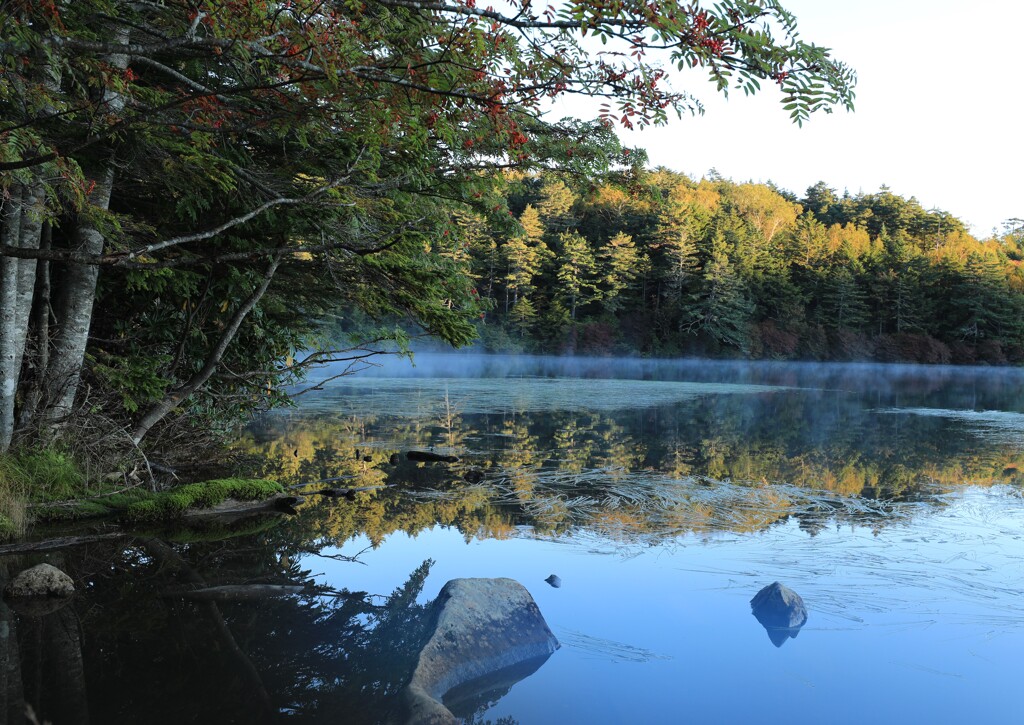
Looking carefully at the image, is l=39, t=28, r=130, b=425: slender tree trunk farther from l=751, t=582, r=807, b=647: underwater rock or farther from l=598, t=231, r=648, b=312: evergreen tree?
l=598, t=231, r=648, b=312: evergreen tree

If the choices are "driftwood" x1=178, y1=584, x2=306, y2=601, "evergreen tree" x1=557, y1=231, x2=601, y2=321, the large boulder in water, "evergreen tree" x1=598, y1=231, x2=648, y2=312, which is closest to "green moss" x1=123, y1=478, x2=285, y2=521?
"driftwood" x1=178, y1=584, x2=306, y2=601

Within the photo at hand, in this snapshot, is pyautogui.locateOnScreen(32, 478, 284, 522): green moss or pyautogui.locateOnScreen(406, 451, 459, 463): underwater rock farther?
pyautogui.locateOnScreen(406, 451, 459, 463): underwater rock

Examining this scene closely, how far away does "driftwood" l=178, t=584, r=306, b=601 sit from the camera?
4426mm

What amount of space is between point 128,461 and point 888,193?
7566cm

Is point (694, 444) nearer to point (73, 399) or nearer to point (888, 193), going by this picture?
point (73, 399)

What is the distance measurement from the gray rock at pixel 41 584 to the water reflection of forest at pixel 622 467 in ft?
7.07

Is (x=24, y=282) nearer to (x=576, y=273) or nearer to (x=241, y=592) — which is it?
(x=241, y=592)

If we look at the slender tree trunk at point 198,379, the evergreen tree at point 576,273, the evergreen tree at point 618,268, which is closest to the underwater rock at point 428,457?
the slender tree trunk at point 198,379

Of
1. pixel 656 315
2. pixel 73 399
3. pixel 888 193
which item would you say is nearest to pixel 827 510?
pixel 73 399

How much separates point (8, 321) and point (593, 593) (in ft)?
16.6

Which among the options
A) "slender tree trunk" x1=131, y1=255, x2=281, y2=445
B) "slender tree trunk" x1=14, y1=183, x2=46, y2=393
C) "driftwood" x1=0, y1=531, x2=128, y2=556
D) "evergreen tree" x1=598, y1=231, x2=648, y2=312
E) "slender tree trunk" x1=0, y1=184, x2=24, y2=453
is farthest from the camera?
"evergreen tree" x1=598, y1=231, x2=648, y2=312

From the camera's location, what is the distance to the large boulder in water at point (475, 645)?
3.30 metres

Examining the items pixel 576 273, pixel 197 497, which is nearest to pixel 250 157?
pixel 197 497

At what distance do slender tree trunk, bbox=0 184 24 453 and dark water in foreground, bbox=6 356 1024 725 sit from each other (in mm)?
1654
